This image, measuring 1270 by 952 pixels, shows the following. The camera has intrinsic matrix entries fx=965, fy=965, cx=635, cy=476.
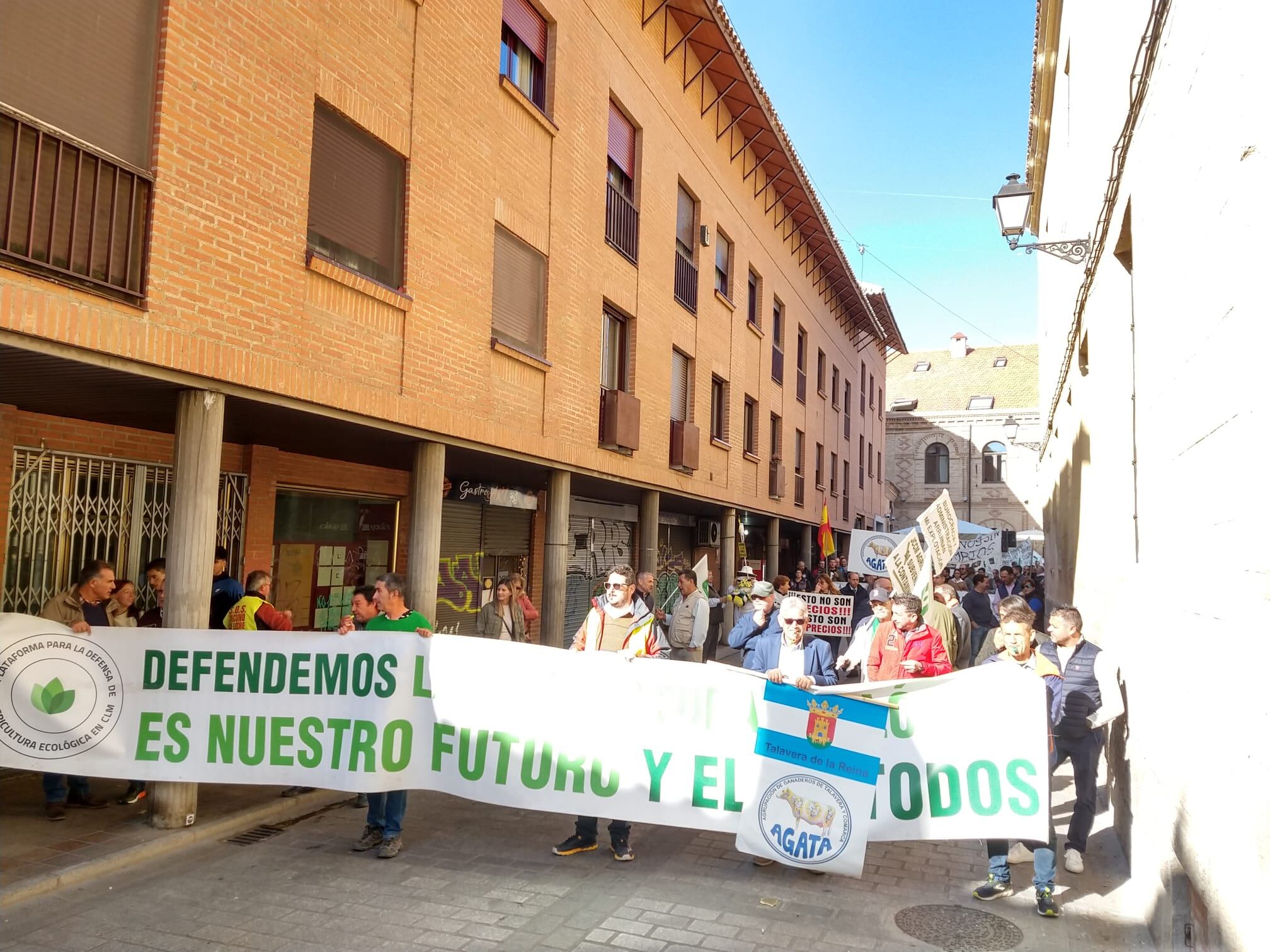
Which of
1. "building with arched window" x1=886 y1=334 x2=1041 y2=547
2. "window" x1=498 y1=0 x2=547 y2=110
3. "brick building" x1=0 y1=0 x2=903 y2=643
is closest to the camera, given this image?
"brick building" x1=0 y1=0 x2=903 y2=643

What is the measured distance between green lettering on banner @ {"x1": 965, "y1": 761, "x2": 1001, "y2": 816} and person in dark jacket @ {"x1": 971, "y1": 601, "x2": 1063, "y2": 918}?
189mm

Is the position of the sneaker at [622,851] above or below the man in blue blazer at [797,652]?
below

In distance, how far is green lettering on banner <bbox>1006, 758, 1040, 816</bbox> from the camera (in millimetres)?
5793

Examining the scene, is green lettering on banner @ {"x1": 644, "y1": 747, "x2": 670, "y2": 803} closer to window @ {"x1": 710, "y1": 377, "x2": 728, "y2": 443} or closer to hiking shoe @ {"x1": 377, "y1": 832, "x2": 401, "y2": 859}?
hiking shoe @ {"x1": 377, "y1": 832, "x2": 401, "y2": 859}

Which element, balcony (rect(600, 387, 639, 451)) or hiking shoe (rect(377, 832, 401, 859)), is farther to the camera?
balcony (rect(600, 387, 639, 451))

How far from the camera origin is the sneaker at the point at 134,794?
7.33 m

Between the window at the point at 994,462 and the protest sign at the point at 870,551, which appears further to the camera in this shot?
the window at the point at 994,462

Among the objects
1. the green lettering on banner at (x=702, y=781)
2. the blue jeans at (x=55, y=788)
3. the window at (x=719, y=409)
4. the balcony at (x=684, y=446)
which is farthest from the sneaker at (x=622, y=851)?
the window at (x=719, y=409)

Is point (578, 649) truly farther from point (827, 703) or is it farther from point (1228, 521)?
point (1228, 521)

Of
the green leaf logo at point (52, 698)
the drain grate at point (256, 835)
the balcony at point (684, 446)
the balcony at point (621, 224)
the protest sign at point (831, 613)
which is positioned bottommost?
the drain grate at point (256, 835)

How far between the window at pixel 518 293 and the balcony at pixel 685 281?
5.59 meters

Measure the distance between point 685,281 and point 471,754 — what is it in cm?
1295

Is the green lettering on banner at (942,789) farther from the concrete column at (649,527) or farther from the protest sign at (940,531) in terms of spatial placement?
the concrete column at (649,527)

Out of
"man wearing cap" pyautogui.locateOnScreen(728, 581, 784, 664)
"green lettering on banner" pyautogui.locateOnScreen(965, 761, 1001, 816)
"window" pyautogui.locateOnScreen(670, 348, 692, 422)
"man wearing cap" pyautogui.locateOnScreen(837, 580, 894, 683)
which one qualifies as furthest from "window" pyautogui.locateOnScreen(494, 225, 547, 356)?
"green lettering on banner" pyautogui.locateOnScreen(965, 761, 1001, 816)
